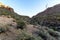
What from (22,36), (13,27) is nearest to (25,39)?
(22,36)

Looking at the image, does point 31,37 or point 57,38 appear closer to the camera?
point 31,37

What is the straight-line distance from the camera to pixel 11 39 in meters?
16.0

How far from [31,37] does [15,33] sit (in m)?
Answer: 2.06

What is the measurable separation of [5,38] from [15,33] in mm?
1806

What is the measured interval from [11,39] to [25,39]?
1207 mm

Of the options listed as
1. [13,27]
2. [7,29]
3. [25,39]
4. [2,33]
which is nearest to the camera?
[25,39]

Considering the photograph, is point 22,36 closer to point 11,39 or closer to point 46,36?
point 11,39

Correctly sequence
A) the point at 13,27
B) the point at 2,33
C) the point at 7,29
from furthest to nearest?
the point at 13,27 < the point at 7,29 < the point at 2,33

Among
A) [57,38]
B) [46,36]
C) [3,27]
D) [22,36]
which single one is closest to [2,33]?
[3,27]

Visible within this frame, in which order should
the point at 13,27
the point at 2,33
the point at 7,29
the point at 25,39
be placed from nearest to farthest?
the point at 25,39
the point at 2,33
the point at 7,29
the point at 13,27

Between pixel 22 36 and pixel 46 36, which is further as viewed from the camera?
pixel 46 36

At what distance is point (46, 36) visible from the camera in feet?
61.3

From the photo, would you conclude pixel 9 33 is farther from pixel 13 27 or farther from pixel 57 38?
pixel 57 38

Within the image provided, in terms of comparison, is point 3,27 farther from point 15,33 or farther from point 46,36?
point 46,36
